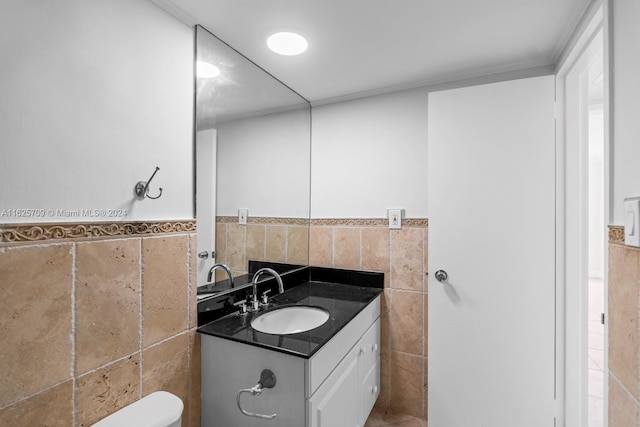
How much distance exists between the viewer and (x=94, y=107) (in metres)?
1.00

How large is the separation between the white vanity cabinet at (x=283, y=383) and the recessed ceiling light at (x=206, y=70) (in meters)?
1.17

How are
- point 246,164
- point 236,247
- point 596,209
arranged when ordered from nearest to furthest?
point 236,247 → point 246,164 → point 596,209

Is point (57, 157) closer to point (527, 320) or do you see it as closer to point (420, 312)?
point (420, 312)

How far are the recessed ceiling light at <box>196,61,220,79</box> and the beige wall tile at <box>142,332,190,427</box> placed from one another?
1143 millimetres

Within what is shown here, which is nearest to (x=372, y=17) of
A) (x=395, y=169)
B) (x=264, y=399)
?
(x=395, y=169)

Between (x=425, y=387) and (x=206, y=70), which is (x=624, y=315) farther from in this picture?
(x=206, y=70)

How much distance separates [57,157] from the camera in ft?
2.99

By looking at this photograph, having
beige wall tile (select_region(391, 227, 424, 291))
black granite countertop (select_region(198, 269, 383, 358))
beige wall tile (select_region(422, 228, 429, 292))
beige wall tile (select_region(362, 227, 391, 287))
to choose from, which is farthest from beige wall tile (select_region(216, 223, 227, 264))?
beige wall tile (select_region(422, 228, 429, 292))

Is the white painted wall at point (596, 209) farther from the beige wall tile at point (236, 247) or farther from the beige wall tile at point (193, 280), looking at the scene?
the beige wall tile at point (193, 280)

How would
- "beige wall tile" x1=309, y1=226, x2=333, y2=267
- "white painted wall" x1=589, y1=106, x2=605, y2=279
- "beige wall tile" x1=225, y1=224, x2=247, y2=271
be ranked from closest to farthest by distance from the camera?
1. "beige wall tile" x1=225, y1=224, x2=247, y2=271
2. "beige wall tile" x1=309, y1=226, x2=333, y2=267
3. "white painted wall" x1=589, y1=106, x2=605, y2=279

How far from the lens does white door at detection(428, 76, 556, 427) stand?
63.2 inches

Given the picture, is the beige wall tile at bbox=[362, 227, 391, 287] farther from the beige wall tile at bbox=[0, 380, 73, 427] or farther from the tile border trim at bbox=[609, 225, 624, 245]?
the beige wall tile at bbox=[0, 380, 73, 427]

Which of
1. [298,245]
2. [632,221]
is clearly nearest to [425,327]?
[298,245]

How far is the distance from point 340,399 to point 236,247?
901mm
